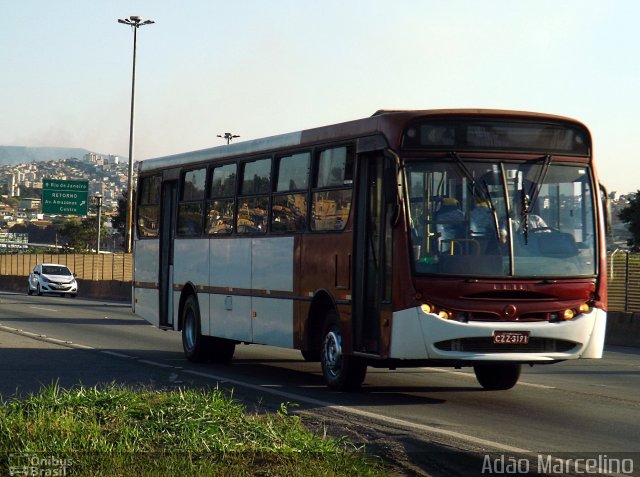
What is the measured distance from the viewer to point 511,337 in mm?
13258

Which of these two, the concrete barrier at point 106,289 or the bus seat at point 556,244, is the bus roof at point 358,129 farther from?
the concrete barrier at point 106,289

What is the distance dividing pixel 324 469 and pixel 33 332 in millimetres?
18777

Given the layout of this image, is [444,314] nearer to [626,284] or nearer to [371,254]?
[371,254]

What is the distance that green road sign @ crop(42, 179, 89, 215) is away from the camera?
243ft

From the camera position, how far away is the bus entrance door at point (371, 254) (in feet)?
45.3

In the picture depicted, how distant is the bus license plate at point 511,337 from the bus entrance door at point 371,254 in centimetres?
122

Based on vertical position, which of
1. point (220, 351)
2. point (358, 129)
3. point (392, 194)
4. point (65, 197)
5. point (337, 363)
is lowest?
point (220, 351)

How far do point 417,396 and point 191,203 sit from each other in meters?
6.60

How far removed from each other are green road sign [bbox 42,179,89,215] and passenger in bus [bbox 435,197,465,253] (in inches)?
2448

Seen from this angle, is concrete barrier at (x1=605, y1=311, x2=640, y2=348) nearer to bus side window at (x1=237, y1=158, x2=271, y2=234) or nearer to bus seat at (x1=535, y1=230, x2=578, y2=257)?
bus side window at (x1=237, y1=158, x2=271, y2=234)

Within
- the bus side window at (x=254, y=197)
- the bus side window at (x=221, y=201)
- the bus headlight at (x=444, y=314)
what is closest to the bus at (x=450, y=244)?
the bus headlight at (x=444, y=314)

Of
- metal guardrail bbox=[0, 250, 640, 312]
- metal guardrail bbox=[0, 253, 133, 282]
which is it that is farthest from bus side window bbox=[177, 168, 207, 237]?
metal guardrail bbox=[0, 253, 133, 282]

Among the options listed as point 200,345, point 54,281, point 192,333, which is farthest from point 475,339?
point 54,281

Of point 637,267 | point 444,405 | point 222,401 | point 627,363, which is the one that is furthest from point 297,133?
point 637,267
